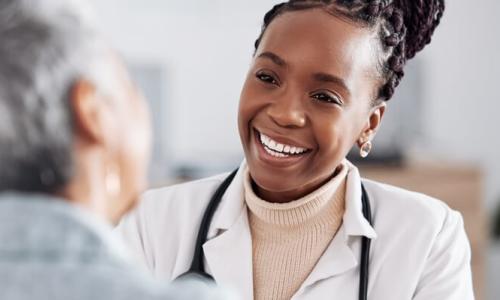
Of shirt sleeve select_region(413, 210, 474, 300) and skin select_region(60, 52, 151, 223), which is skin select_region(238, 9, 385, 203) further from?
skin select_region(60, 52, 151, 223)

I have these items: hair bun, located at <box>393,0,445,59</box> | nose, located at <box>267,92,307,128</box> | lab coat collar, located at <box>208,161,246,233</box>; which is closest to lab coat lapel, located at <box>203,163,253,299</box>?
lab coat collar, located at <box>208,161,246,233</box>

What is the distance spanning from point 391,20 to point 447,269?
394 millimetres

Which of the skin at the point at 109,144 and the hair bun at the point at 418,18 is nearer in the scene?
the skin at the point at 109,144

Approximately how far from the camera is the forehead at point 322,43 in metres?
1.09

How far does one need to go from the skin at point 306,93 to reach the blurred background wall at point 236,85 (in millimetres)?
1895

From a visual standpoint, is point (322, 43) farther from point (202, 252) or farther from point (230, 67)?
point (230, 67)

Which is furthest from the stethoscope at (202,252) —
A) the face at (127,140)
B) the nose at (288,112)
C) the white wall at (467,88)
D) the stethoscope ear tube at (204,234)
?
the white wall at (467,88)

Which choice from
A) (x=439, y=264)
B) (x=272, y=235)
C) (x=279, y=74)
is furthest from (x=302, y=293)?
(x=279, y=74)

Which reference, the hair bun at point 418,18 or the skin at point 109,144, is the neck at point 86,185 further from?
the hair bun at point 418,18

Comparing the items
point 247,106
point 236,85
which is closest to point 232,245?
point 247,106

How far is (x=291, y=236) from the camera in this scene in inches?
48.3

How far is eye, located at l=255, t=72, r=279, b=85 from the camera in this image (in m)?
1.13

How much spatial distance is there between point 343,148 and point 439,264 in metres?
0.24

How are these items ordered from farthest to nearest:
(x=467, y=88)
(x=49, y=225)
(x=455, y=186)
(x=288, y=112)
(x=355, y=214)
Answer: (x=467, y=88) → (x=455, y=186) → (x=355, y=214) → (x=288, y=112) → (x=49, y=225)
